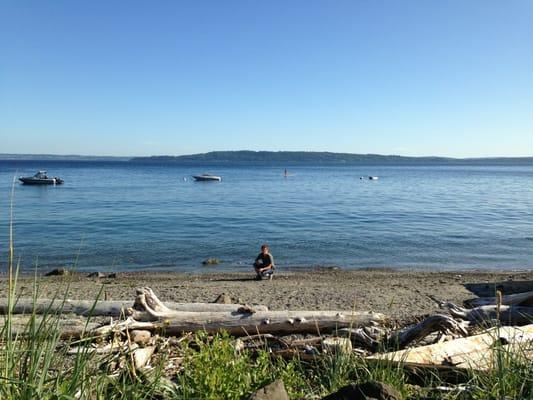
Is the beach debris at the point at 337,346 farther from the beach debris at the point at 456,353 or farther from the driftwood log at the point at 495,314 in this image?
the driftwood log at the point at 495,314

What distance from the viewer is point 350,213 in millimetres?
34656

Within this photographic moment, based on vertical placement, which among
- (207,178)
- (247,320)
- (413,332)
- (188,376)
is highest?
(188,376)

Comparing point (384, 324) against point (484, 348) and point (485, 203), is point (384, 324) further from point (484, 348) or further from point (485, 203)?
point (485, 203)

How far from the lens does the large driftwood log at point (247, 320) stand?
6.73 m

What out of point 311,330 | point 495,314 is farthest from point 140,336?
point 495,314

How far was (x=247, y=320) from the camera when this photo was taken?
6.77 meters

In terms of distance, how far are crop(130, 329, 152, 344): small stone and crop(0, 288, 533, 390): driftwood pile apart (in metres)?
0.01

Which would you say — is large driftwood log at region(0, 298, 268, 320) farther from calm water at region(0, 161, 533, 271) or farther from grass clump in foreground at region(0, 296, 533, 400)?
calm water at region(0, 161, 533, 271)

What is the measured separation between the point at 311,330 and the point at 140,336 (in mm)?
2537

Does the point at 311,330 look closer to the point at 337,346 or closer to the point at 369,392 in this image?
the point at 337,346

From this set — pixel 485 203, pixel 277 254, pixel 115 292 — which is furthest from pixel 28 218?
pixel 485 203

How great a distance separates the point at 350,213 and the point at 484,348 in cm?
2970

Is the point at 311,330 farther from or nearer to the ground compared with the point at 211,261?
farther from the ground

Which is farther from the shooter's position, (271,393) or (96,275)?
(96,275)
